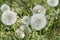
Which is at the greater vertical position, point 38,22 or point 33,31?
point 38,22

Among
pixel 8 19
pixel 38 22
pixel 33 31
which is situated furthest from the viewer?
pixel 33 31

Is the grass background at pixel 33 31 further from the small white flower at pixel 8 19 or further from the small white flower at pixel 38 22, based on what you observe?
the small white flower at pixel 8 19

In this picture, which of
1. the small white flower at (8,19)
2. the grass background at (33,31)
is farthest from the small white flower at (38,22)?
the small white flower at (8,19)

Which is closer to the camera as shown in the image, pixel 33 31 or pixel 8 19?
pixel 8 19

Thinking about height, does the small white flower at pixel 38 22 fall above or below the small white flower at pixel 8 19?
below

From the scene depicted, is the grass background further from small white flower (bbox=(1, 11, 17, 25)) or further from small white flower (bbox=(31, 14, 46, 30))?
small white flower (bbox=(1, 11, 17, 25))

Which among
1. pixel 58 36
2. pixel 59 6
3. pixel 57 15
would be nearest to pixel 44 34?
pixel 58 36

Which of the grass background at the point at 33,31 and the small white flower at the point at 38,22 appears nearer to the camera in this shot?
the small white flower at the point at 38,22

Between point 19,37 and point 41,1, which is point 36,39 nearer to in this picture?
point 19,37

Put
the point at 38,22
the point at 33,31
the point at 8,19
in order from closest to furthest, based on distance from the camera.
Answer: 1. the point at 38,22
2. the point at 8,19
3. the point at 33,31
